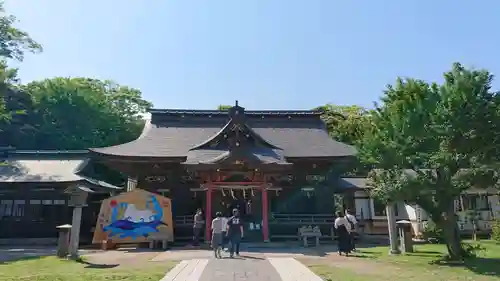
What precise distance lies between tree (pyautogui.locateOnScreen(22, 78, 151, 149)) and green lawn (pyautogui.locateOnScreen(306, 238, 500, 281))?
91.1 ft

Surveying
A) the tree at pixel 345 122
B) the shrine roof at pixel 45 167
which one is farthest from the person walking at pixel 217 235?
the tree at pixel 345 122

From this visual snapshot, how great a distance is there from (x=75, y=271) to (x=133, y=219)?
712cm

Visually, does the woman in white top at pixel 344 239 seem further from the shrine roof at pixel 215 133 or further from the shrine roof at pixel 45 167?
the shrine roof at pixel 45 167

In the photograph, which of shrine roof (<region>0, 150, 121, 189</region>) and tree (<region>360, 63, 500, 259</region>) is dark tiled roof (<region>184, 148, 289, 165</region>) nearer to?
tree (<region>360, 63, 500, 259</region>)

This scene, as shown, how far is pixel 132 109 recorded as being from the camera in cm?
4728

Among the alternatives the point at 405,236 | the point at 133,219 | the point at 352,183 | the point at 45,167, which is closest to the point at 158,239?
the point at 133,219

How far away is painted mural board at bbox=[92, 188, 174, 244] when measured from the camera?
56.6 ft

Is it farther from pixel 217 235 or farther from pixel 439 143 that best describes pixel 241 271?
pixel 439 143

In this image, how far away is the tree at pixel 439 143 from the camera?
1112 centimetres

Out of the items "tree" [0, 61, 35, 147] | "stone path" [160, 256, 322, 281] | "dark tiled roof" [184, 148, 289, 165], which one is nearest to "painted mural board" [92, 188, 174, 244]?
"dark tiled roof" [184, 148, 289, 165]

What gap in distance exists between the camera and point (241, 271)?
9625 mm

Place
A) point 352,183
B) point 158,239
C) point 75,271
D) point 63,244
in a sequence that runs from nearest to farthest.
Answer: point 75,271 < point 63,244 < point 158,239 < point 352,183

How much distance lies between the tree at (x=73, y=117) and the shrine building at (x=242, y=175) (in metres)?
14.9

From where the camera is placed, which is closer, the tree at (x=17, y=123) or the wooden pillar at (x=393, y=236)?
the wooden pillar at (x=393, y=236)
